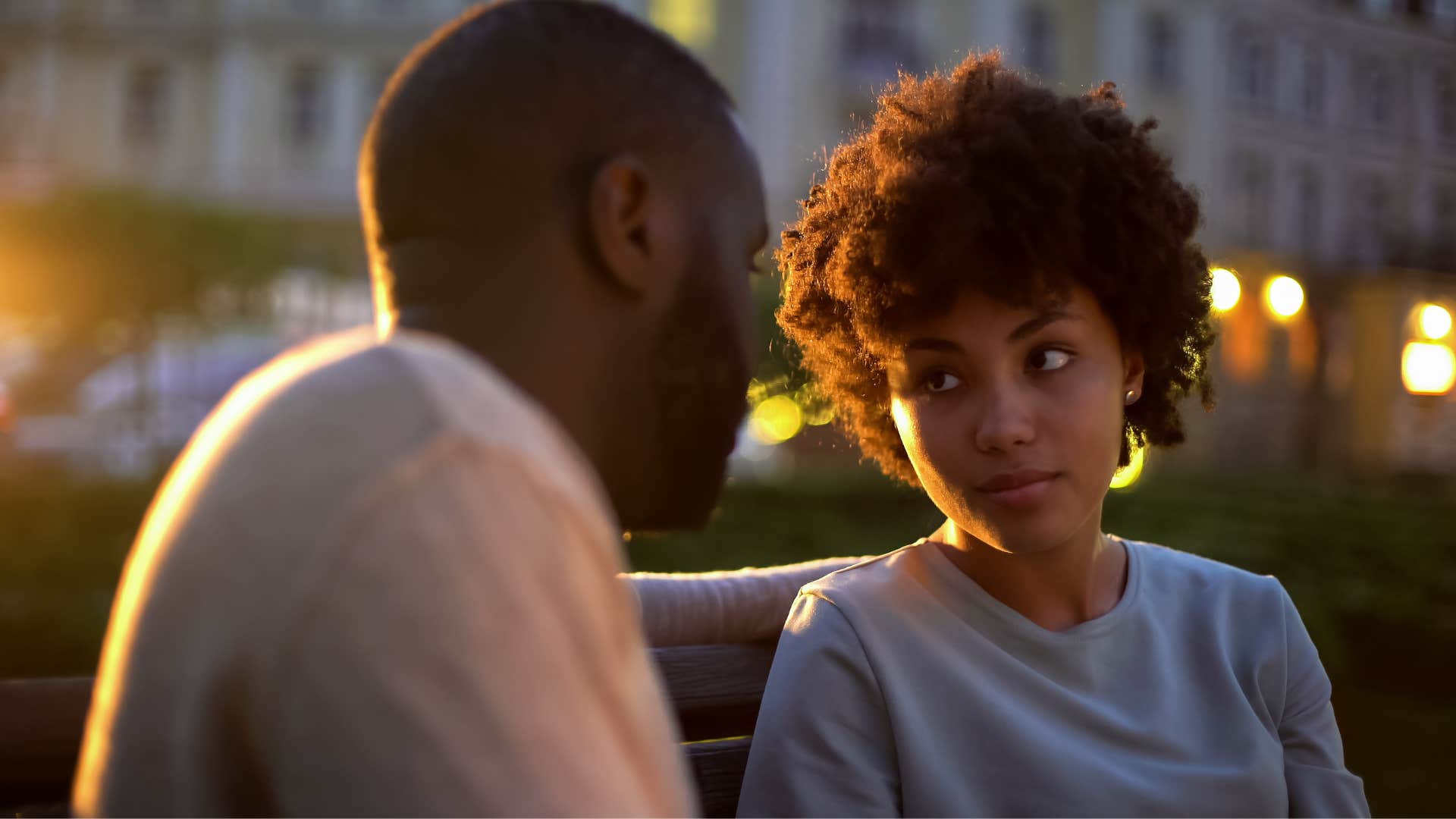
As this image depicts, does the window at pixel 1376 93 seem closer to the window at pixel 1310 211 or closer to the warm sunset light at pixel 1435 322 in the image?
the window at pixel 1310 211

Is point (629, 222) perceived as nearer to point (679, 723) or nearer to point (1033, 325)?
point (1033, 325)

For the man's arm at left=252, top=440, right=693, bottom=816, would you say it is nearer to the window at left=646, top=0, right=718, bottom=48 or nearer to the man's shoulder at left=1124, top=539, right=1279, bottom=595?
the man's shoulder at left=1124, top=539, right=1279, bottom=595

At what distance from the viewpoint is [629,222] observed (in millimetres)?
1133

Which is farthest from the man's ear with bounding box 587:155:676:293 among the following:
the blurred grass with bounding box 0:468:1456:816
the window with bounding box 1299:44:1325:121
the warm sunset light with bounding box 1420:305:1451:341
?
the window with bounding box 1299:44:1325:121

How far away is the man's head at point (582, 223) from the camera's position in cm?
109

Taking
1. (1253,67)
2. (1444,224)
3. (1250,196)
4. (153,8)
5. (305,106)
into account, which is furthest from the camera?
(1444,224)

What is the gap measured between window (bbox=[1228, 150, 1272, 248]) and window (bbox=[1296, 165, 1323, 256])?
1.50 m

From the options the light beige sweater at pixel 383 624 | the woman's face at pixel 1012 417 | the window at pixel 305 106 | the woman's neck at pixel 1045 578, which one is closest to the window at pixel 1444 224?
the window at pixel 305 106

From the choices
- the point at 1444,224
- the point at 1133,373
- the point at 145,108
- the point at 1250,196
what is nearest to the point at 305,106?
the point at 145,108

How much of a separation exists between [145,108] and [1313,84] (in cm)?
2961

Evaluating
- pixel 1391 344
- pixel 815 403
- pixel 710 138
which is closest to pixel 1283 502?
Result: pixel 815 403

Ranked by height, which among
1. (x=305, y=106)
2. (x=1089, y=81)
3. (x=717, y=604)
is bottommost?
(x=717, y=604)

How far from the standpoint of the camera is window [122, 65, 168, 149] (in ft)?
102

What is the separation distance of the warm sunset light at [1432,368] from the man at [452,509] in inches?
408
